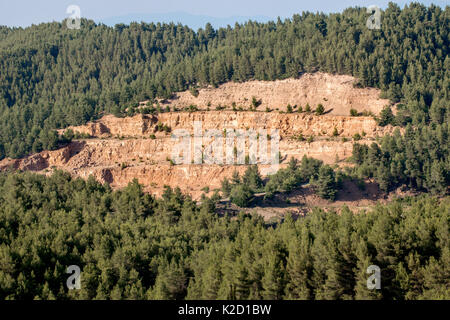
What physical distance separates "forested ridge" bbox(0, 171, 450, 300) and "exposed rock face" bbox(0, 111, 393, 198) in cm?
2422

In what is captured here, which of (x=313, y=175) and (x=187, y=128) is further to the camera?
(x=187, y=128)

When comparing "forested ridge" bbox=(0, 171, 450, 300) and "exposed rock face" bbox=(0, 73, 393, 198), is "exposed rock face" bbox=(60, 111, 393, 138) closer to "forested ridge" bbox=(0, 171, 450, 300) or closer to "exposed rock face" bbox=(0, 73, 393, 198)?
"exposed rock face" bbox=(0, 73, 393, 198)

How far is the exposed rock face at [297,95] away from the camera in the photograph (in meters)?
86.9

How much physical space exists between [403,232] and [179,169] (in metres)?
46.1

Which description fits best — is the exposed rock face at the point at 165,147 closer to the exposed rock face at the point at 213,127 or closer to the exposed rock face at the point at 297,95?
the exposed rock face at the point at 213,127

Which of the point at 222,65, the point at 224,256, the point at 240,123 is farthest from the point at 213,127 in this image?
the point at 224,256

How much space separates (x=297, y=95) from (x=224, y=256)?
51.6 metres

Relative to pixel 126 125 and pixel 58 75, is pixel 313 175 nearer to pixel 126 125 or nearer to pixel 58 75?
pixel 126 125

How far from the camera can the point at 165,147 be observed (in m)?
89.8

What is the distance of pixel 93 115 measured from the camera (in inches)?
3890

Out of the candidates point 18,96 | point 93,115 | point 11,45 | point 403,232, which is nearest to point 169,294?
point 403,232

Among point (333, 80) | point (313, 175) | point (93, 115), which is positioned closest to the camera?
point (313, 175)

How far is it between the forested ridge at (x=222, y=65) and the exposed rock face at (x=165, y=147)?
2.92 meters

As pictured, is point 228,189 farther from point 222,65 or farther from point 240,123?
point 222,65
